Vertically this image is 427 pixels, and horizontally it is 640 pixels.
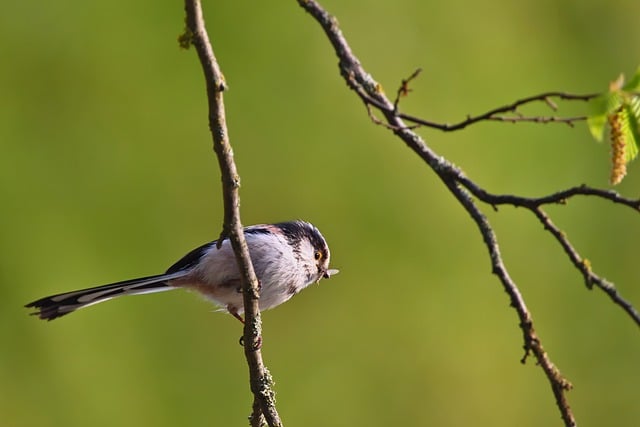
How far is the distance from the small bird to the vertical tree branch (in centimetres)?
55

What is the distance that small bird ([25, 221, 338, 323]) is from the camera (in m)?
3.31

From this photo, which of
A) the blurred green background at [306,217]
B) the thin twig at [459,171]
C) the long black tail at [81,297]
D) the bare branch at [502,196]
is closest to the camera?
the bare branch at [502,196]

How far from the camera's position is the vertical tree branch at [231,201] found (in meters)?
2.23

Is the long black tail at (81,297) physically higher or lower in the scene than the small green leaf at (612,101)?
lower

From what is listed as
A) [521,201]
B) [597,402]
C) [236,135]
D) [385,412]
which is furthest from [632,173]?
[521,201]

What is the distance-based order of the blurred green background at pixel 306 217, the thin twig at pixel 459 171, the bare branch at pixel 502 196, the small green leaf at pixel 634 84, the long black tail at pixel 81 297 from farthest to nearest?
the blurred green background at pixel 306 217, the long black tail at pixel 81 297, the thin twig at pixel 459 171, the bare branch at pixel 502 196, the small green leaf at pixel 634 84

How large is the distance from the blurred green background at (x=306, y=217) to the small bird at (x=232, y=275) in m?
2.03

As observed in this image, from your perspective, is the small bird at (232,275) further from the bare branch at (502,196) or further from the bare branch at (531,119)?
the bare branch at (531,119)

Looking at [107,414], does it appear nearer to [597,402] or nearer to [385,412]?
[385,412]

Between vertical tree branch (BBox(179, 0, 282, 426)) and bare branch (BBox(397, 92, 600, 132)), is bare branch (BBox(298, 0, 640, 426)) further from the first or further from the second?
vertical tree branch (BBox(179, 0, 282, 426))

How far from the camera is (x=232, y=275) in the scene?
136 inches

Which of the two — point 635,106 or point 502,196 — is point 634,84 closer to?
point 635,106

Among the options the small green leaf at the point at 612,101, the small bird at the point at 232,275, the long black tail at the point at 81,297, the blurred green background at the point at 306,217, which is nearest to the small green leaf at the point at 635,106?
the small green leaf at the point at 612,101

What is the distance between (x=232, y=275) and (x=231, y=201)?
1.11 metres
